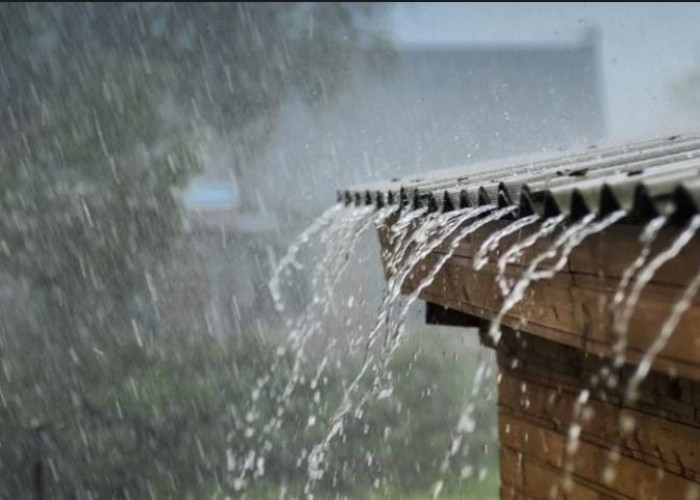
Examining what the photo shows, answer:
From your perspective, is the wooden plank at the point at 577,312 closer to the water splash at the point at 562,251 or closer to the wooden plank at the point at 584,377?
the water splash at the point at 562,251

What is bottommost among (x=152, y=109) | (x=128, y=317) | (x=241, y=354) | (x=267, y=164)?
(x=241, y=354)

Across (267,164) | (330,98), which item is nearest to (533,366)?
(267,164)

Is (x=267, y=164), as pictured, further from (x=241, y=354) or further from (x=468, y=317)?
(x=468, y=317)

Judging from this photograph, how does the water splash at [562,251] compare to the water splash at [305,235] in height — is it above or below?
above

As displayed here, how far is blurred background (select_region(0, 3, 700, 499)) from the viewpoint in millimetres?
17250

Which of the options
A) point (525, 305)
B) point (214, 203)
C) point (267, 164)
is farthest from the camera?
point (267, 164)

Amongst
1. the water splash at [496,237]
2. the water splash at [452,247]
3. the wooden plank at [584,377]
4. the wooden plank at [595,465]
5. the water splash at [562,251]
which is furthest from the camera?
the wooden plank at [595,465]

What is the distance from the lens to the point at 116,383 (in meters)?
17.5

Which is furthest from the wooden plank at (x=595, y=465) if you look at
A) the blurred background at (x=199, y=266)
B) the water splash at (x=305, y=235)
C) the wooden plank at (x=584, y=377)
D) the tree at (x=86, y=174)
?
the tree at (x=86, y=174)

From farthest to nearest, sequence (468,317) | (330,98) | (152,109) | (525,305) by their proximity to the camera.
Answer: (330,98) < (152,109) < (468,317) < (525,305)

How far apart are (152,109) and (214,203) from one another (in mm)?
2951

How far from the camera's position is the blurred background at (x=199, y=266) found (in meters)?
17.2

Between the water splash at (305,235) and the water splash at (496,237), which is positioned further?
the water splash at (305,235)

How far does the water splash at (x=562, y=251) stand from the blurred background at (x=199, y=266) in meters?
10.7
